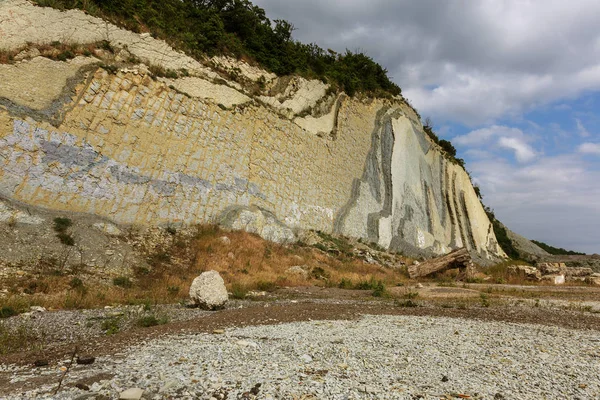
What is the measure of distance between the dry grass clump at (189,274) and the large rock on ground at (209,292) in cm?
115

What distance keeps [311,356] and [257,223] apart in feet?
44.2

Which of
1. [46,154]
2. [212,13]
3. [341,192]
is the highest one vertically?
[212,13]

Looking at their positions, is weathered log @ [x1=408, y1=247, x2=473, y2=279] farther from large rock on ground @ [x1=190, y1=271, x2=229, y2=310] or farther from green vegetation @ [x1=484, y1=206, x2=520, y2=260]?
green vegetation @ [x1=484, y1=206, x2=520, y2=260]

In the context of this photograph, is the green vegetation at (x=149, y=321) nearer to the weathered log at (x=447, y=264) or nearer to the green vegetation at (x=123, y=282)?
the green vegetation at (x=123, y=282)

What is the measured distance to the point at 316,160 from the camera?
23.5 m

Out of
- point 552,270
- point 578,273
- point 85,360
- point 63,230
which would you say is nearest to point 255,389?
point 85,360

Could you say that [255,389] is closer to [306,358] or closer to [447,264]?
[306,358]

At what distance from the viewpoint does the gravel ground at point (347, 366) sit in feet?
11.7

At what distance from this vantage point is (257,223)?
707 inches

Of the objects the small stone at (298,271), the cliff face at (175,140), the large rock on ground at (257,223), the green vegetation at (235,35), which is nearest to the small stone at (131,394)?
the cliff face at (175,140)

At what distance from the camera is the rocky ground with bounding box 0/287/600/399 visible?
11.8ft

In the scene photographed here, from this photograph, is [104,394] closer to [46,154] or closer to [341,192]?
[46,154]

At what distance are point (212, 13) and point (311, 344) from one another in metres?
21.0

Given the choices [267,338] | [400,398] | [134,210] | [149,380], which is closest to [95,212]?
[134,210]
